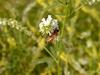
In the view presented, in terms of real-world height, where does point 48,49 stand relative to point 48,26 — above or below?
below

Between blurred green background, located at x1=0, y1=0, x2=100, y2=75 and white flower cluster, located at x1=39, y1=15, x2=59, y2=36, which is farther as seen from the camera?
blurred green background, located at x1=0, y1=0, x2=100, y2=75

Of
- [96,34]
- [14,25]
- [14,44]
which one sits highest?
[14,25]

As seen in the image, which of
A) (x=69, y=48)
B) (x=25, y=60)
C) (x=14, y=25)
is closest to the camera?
(x=14, y=25)

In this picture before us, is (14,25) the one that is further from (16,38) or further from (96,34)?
(96,34)

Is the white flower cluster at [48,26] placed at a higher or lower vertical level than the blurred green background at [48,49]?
higher

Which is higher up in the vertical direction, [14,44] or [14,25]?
[14,25]

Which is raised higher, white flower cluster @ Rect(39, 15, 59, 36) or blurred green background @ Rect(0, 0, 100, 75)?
white flower cluster @ Rect(39, 15, 59, 36)

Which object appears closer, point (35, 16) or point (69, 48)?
point (69, 48)

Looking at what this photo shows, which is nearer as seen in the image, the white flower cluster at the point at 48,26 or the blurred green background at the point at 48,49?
the white flower cluster at the point at 48,26

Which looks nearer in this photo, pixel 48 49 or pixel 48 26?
pixel 48 26

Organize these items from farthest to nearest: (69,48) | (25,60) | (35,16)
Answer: (35,16) → (69,48) → (25,60)

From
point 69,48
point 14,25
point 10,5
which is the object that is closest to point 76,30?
point 69,48
